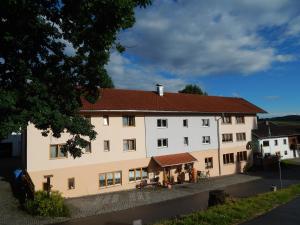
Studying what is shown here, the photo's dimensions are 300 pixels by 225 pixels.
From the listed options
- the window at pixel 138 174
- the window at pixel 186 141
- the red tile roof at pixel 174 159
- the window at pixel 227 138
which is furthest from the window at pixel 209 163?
the window at pixel 138 174

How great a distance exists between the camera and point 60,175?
29953mm

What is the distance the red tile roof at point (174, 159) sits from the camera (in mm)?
35719

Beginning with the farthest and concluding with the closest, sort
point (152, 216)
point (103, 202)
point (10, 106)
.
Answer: point (103, 202)
point (152, 216)
point (10, 106)

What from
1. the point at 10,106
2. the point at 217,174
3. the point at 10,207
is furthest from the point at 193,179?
the point at 10,106

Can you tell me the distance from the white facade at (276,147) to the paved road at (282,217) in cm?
3142

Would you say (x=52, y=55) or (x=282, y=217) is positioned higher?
(x=52, y=55)

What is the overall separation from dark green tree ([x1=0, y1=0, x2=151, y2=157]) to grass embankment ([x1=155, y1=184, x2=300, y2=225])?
7555 mm

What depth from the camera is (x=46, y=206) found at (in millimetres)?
23438

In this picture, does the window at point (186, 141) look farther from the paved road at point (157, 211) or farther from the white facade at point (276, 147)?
the white facade at point (276, 147)

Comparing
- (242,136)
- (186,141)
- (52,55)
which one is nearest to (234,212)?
(52,55)

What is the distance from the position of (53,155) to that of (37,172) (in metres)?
2.00

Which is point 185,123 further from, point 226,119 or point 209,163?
point 226,119

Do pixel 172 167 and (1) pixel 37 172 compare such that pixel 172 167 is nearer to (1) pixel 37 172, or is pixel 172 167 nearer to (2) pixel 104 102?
(2) pixel 104 102

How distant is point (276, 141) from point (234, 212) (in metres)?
39.7
